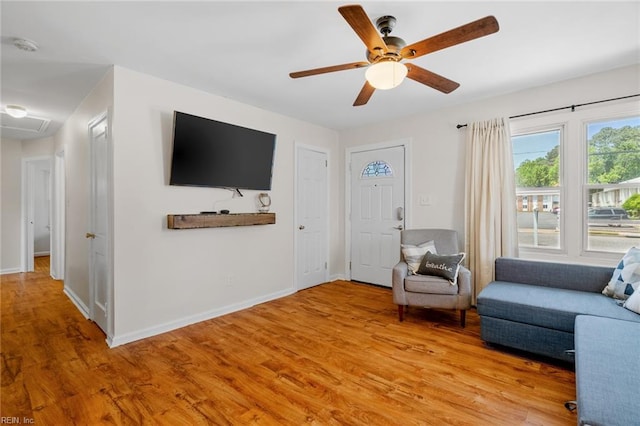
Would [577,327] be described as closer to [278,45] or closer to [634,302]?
[634,302]

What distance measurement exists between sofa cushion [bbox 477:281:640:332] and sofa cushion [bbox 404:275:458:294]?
345mm

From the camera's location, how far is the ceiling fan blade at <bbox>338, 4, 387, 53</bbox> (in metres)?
1.43

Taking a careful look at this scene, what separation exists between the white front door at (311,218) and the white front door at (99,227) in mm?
2252

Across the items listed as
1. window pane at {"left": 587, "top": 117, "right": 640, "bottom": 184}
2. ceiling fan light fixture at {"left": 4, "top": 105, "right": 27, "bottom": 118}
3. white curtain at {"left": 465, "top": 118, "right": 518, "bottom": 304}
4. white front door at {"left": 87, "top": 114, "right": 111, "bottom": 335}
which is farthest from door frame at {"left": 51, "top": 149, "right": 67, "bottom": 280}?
window pane at {"left": 587, "top": 117, "right": 640, "bottom": 184}

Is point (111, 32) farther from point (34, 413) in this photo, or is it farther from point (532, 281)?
point (532, 281)

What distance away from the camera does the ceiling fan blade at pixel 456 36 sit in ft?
4.97

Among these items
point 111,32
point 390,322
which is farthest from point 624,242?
point 111,32

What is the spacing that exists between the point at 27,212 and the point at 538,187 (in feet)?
26.4

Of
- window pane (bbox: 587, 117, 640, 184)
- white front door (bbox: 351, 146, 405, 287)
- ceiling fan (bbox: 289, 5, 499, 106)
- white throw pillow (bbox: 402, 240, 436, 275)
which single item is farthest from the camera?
white front door (bbox: 351, 146, 405, 287)

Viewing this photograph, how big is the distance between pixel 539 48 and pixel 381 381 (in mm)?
2845

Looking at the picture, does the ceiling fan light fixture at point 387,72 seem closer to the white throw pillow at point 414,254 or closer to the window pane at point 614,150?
the white throw pillow at point 414,254

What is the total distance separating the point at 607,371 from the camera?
52.6 inches

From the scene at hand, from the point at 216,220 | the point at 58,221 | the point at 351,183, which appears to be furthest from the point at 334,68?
the point at 58,221

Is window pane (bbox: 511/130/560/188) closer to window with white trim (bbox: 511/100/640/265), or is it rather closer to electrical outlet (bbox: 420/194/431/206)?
window with white trim (bbox: 511/100/640/265)
